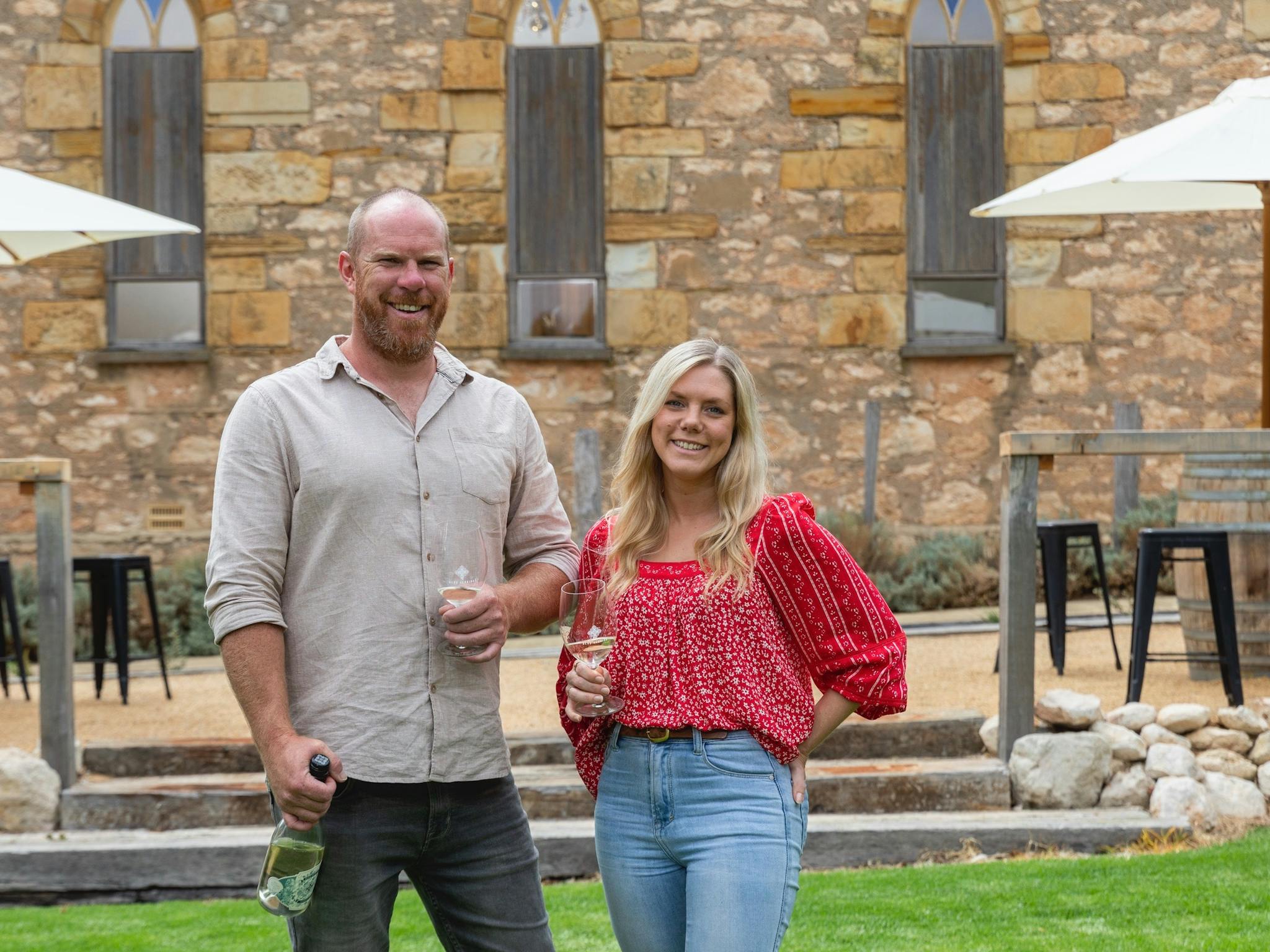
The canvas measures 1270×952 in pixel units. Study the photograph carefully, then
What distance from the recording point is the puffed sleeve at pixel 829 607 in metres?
2.87

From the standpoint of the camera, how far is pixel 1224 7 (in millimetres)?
11281

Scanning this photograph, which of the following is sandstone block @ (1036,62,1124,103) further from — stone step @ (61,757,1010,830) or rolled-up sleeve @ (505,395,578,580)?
rolled-up sleeve @ (505,395,578,580)

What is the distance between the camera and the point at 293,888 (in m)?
2.61

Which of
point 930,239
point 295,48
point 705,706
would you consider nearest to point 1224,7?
point 930,239

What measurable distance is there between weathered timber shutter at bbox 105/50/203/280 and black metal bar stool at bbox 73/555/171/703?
4478 mm

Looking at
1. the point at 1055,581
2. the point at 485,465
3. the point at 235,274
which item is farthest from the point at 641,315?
the point at 485,465

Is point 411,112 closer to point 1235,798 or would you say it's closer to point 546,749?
point 546,749

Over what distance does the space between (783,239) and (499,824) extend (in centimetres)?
898

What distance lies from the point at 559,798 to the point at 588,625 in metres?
3.36

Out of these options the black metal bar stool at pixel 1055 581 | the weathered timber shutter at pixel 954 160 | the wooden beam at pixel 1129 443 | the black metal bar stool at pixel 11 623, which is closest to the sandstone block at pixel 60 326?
the black metal bar stool at pixel 11 623

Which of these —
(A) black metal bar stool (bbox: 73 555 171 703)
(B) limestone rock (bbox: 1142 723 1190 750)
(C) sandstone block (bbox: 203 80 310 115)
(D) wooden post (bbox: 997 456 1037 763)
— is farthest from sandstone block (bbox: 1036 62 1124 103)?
(A) black metal bar stool (bbox: 73 555 171 703)

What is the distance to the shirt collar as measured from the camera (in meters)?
2.79

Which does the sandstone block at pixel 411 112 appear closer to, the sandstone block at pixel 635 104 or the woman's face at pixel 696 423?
the sandstone block at pixel 635 104

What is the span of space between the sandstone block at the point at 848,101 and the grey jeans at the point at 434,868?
913 centimetres
